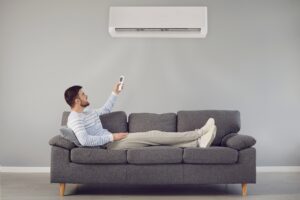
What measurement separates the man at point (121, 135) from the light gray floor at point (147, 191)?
0.47 metres

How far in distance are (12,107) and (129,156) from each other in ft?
7.90

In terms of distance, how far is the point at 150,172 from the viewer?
4480mm

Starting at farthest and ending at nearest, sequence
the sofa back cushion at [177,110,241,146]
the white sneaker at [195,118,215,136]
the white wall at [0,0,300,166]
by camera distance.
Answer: the white wall at [0,0,300,166]
the sofa back cushion at [177,110,241,146]
the white sneaker at [195,118,215,136]

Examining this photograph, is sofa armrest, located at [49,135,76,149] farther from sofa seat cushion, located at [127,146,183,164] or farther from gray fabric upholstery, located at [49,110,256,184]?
sofa seat cushion, located at [127,146,183,164]

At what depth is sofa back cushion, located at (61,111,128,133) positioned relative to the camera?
17.0ft

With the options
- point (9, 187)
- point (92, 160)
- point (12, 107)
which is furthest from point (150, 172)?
point (12, 107)

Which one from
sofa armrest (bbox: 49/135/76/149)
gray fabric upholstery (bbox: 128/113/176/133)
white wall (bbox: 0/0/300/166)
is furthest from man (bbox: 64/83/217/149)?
white wall (bbox: 0/0/300/166)

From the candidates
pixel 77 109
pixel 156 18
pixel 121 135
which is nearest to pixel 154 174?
pixel 121 135

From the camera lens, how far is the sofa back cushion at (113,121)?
5.17 meters

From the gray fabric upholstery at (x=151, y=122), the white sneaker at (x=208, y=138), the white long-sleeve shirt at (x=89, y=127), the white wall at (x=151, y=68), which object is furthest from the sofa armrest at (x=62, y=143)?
the white wall at (x=151, y=68)

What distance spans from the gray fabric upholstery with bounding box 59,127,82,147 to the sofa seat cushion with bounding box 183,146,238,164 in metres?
1.05

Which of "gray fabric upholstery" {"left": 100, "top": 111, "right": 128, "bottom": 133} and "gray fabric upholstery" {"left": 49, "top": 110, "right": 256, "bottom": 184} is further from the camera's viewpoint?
"gray fabric upholstery" {"left": 100, "top": 111, "right": 128, "bottom": 133}

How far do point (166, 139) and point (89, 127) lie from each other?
804mm

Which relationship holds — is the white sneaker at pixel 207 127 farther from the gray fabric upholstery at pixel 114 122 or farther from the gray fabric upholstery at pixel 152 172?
the gray fabric upholstery at pixel 114 122
